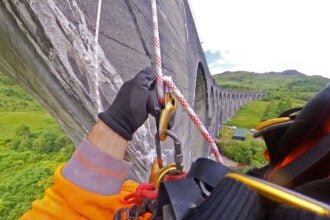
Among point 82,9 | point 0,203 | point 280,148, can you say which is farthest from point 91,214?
point 0,203

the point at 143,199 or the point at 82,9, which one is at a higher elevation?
the point at 82,9

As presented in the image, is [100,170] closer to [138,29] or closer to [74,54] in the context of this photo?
[74,54]

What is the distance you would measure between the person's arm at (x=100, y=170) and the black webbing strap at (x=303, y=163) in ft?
1.32

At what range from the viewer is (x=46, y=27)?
86 cm

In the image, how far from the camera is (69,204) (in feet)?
2.11

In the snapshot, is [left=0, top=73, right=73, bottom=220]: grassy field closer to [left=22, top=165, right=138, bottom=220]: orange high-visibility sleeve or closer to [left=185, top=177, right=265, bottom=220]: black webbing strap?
[left=22, top=165, right=138, bottom=220]: orange high-visibility sleeve

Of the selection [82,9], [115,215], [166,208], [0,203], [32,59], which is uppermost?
[82,9]

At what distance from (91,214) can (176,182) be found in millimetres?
262

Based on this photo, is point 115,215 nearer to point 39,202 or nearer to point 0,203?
point 39,202

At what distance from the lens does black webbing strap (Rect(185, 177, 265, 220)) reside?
1.18ft

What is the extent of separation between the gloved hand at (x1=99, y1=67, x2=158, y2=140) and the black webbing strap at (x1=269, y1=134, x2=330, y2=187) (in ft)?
1.31

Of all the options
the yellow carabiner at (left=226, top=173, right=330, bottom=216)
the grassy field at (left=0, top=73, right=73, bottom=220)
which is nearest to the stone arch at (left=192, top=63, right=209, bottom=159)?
the grassy field at (left=0, top=73, right=73, bottom=220)

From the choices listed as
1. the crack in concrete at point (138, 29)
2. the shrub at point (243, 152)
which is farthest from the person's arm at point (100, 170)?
the shrub at point (243, 152)

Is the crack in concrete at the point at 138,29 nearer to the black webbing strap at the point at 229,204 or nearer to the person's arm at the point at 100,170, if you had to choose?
the person's arm at the point at 100,170
